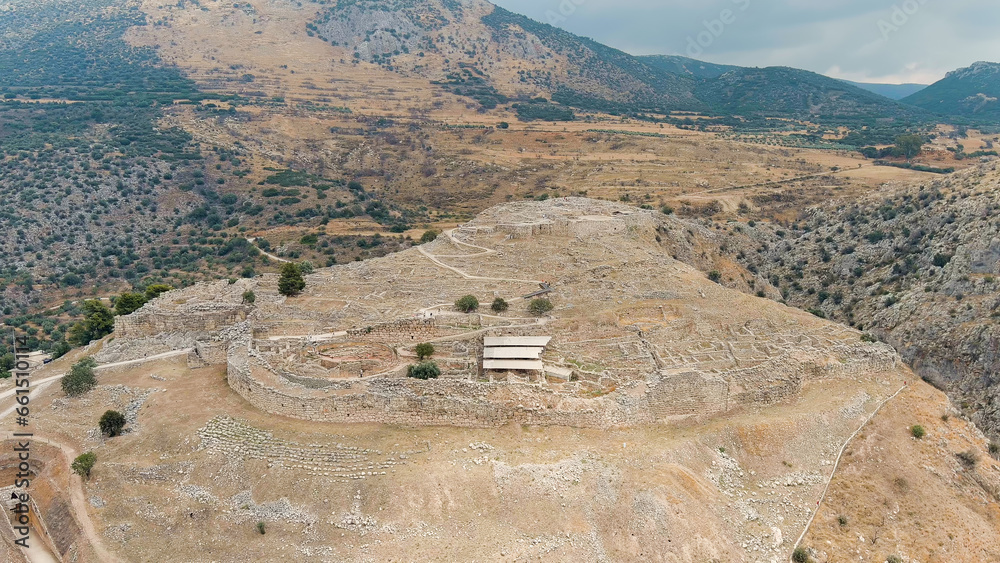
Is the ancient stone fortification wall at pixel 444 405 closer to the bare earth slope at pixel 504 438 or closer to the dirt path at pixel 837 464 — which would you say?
the bare earth slope at pixel 504 438

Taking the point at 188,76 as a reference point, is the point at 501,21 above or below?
above

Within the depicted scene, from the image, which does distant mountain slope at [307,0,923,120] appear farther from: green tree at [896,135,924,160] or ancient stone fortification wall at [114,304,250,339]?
ancient stone fortification wall at [114,304,250,339]

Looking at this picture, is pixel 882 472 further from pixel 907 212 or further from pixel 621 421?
pixel 907 212

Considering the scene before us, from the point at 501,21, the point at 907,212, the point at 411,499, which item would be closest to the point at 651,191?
the point at 907,212

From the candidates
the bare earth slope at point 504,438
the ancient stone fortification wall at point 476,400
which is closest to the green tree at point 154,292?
the bare earth slope at point 504,438

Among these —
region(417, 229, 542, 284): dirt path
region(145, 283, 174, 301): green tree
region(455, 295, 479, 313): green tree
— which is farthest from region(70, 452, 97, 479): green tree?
region(417, 229, 542, 284): dirt path

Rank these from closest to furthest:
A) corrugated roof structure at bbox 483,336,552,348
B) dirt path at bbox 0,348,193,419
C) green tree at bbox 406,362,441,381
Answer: green tree at bbox 406,362,441,381 < dirt path at bbox 0,348,193,419 < corrugated roof structure at bbox 483,336,552,348
